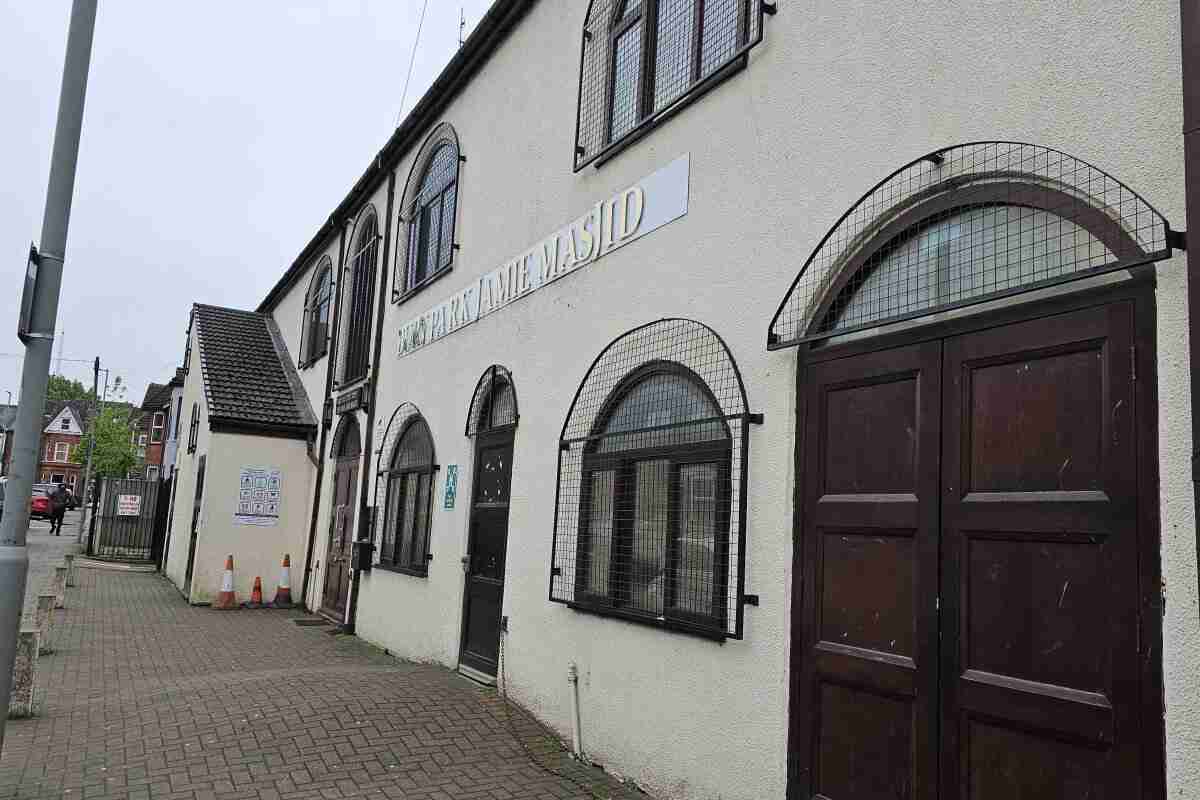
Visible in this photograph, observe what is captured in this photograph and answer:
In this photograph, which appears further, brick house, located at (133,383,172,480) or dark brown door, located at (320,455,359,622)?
brick house, located at (133,383,172,480)

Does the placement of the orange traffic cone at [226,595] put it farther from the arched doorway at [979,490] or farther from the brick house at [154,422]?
the brick house at [154,422]

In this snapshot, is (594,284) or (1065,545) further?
(594,284)

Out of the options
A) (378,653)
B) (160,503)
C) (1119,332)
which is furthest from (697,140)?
Result: (160,503)

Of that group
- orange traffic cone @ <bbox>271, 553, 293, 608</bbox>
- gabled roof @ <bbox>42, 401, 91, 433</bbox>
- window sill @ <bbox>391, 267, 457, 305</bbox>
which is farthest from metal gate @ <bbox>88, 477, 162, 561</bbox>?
gabled roof @ <bbox>42, 401, 91, 433</bbox>

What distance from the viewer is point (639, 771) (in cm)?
559

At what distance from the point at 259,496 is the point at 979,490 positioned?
13.9 meters

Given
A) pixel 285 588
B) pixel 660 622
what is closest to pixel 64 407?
pixel 285 588

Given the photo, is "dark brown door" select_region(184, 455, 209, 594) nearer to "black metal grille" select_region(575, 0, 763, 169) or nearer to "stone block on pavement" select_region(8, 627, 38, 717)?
"stone block on pavement" select_region(8, 627, 38, 717)

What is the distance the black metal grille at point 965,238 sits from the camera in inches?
130

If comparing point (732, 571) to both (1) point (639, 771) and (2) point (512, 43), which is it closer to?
(1) point (639, 771)

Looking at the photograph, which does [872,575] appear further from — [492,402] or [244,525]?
[244,525]

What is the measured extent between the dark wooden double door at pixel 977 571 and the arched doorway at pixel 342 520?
9583 mm

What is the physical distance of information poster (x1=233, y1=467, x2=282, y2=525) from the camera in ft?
49.9

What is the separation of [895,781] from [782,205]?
2.92 metres
